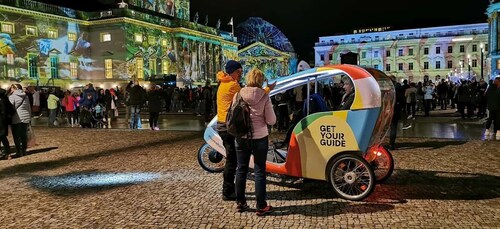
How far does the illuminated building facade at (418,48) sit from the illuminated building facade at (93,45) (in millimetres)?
50560

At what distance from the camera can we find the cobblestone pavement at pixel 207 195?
5.66 meters

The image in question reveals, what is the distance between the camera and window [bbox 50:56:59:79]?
1949 inches

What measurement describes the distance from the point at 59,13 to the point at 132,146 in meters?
44.3

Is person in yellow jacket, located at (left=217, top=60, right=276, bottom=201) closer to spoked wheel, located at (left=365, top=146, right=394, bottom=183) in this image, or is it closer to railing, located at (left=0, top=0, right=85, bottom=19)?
spoked wheel, located at (left=365, top=146, right=394, bottom=183)

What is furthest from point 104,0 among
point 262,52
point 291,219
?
point 291,219

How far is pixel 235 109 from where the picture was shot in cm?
564

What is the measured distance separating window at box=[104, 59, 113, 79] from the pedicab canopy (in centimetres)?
5133

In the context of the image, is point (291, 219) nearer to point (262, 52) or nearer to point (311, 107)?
point (311, 107)

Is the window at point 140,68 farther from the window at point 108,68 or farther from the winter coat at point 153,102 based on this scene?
the winter coat at point 153,102

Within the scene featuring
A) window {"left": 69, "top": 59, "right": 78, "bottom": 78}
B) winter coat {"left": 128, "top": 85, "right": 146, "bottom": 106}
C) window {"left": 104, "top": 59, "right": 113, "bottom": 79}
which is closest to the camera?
winter coat {"left": 128, "top": 85, "right": 146, "bottom": 106}

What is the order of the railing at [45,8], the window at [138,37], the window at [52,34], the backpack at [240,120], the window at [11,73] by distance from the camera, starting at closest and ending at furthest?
the backpack at [240,120] → the window at [11,73] → the railing at [45,8] → the window at [52,34] → the window at [138,37]

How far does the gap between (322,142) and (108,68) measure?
52253 millimetres

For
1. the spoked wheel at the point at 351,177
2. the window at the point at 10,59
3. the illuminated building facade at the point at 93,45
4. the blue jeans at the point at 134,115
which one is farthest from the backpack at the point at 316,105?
the window at the point at 10,59

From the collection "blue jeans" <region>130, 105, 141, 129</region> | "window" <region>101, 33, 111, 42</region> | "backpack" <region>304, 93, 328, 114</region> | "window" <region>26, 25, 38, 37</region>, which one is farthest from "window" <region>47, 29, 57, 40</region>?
"backpack" <region>304, 93, 328, 114</region>
